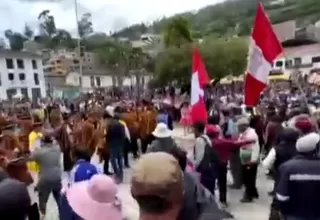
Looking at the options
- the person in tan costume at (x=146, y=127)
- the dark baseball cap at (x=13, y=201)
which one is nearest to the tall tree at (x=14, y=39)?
the person in tan costume at (x=146, y=127)

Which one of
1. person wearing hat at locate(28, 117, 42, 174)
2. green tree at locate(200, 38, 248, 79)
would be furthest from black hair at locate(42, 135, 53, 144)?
green tree at locate(200, 38, 248, 79)

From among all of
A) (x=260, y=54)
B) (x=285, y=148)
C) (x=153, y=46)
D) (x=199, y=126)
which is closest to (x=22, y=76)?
A: (x=153, y=46)

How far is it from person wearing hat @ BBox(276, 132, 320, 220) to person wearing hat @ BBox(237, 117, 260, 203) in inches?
185

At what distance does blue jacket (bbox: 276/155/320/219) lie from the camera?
4738mm

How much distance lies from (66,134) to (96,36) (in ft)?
507

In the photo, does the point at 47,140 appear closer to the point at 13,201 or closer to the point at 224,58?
the point at 13,201

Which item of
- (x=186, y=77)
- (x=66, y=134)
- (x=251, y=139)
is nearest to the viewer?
(x=251, y=139)

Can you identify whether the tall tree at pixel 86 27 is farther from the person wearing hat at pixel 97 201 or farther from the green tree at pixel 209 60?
the person wearing hat at pixel 97 201

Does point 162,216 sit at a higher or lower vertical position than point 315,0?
lower

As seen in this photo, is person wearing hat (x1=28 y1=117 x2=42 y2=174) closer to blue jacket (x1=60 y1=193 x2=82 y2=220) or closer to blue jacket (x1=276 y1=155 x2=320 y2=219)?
blue jacket (x1=60 y1=193 x2=82 y2=220)

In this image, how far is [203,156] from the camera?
8328 millimetres

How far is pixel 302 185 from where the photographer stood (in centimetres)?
475

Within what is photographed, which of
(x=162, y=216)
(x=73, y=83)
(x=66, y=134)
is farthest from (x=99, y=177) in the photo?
(x=73, y=83)

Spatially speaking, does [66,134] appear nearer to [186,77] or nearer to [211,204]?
[211,204]
